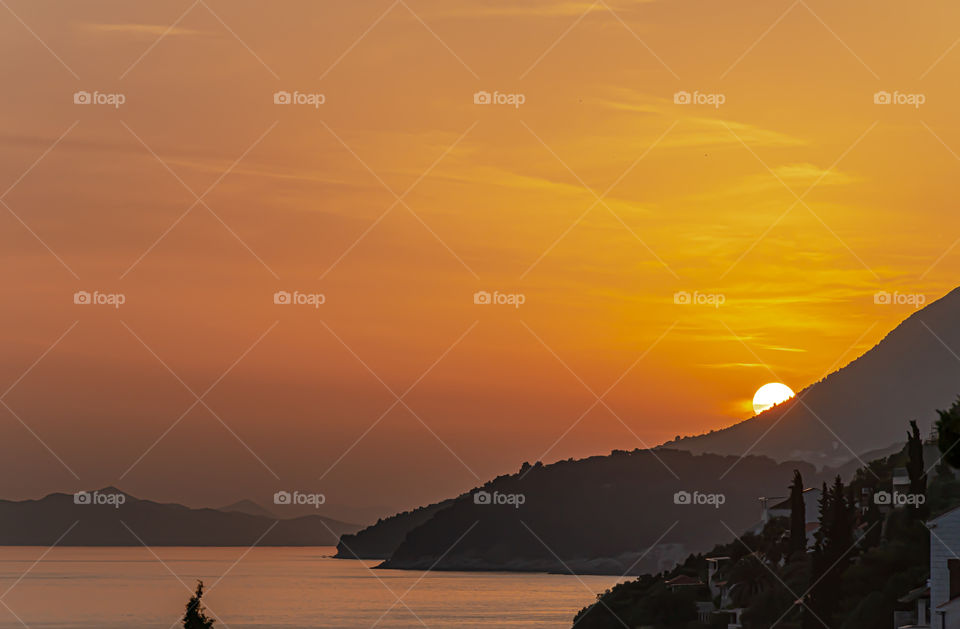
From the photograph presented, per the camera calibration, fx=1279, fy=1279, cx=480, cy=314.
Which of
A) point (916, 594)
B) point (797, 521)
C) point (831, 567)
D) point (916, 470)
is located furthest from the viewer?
point (797, 521)

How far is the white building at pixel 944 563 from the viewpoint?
53.8 m

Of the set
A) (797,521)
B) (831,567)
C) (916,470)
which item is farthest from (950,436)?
(797,521)

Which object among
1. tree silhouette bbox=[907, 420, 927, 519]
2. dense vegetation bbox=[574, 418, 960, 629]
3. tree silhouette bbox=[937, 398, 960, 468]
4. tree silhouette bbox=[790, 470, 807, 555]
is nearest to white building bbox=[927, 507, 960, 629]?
dense vegetation bbox=[574, 418, 960, 629]

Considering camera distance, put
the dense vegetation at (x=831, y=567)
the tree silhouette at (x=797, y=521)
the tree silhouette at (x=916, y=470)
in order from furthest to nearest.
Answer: the tree silhouette at (x=797, y=521)
the tree silhouette at (x=916, y=470)
the dense vegetation at (x=831, y=567)

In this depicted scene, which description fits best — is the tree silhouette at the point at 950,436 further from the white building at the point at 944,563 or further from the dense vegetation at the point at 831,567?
the white building at the point at 944,563

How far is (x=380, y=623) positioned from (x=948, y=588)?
145 m

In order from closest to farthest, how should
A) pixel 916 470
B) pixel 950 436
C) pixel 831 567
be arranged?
pixel 950 436 < pixel 831 567 < pixel 916 470

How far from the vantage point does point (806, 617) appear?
71.1m

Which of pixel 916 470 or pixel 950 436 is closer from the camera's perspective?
pixel 950 436

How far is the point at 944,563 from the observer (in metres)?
55.2

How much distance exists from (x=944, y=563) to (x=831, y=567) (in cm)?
1469

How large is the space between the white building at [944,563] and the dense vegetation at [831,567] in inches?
344

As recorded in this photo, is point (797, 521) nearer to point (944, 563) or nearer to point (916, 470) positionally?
point (916, 470)

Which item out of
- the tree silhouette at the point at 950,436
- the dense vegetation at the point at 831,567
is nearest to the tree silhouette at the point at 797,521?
the dense vegetation at the point at 831,567
